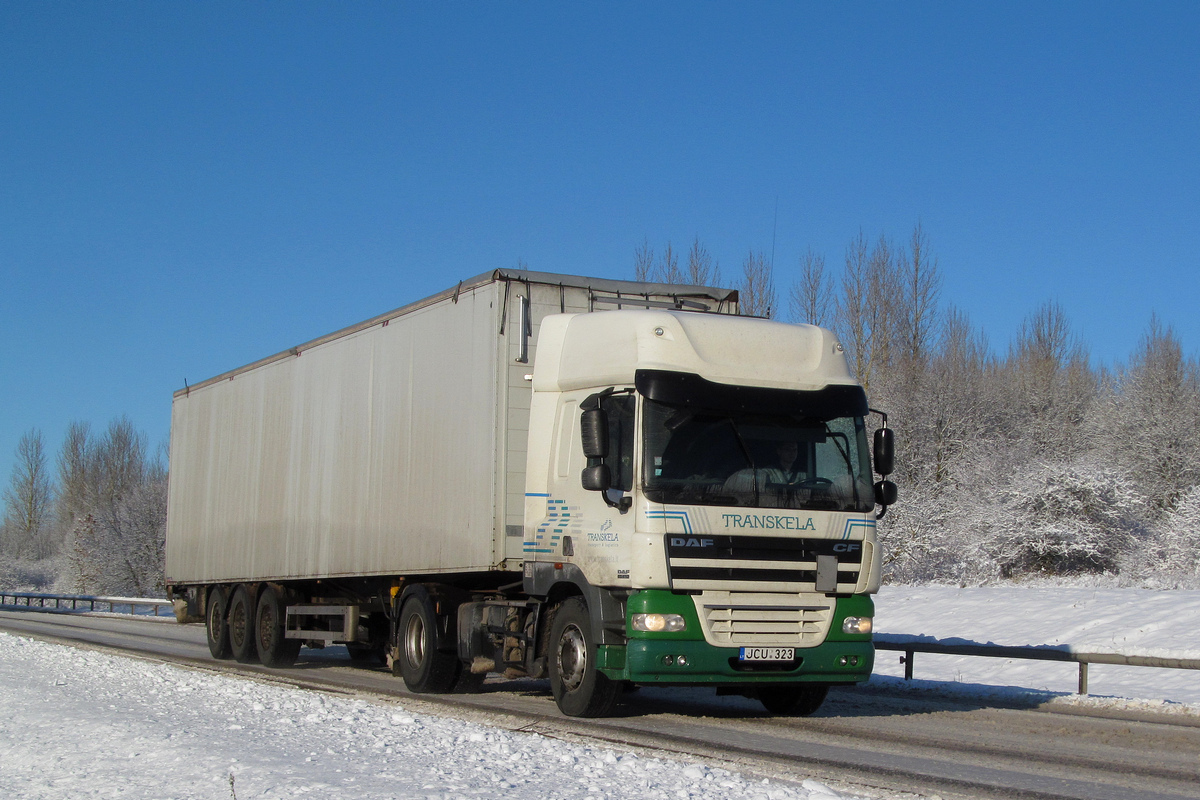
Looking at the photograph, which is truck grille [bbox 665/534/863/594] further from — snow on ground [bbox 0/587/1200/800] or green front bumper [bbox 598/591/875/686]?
snow on ground [bbox 0/587/1200/800]

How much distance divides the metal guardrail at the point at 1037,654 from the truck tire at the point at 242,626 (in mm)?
9304

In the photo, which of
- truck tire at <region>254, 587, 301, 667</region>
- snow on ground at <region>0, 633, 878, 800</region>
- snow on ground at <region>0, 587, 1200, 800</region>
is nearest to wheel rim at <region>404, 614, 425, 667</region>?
snow on ground at <region>0, 587, 1200, 800</region>

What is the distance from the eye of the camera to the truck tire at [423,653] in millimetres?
12797

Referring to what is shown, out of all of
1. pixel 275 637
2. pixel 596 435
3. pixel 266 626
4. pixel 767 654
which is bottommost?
pixel 275 637

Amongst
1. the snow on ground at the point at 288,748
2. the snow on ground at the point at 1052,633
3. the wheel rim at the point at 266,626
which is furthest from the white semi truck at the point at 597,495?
the snow on ground at the point at 1052,633

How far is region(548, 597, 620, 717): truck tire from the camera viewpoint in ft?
33.1

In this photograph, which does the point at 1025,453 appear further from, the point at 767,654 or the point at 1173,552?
the point at 767,654

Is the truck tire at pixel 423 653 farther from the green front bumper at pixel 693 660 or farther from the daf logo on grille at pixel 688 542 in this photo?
the daf logo on grille at pixel 688 542

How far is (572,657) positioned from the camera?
34.4ft

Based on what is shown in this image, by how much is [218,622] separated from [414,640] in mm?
7389

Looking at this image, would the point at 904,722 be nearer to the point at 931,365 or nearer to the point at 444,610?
the point at 444,610

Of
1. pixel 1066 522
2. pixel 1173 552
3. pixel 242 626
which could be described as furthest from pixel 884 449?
pixel 1173 552

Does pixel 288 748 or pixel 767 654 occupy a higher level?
pixel 767 654

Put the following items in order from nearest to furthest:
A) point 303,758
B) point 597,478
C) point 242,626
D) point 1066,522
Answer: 1. point 303,758
2. point 597,478
3. point 242,626
4. point 1066,522
